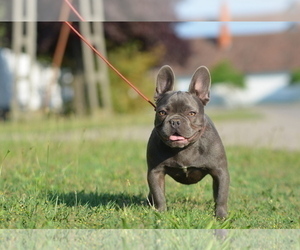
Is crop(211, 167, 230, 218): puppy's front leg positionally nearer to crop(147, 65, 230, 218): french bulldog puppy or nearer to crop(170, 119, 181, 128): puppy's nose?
crop(147, 65, 230, 218): french bulldog puppy

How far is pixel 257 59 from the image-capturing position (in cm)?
5541

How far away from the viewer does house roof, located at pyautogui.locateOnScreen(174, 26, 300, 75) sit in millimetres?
54094

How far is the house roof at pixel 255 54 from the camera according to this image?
54094 mm

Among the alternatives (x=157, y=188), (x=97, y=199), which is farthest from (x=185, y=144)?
(x=97, y=199)

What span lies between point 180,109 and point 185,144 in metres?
0.24

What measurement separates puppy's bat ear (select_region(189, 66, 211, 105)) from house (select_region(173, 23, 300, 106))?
48815 millimetres

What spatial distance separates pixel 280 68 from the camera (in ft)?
180

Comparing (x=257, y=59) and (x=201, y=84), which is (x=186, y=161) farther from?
(x=257, y=59)

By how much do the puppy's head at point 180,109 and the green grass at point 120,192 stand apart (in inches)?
19.8

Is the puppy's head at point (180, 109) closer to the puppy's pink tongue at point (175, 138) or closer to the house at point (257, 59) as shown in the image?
the puppy's pink tongue at point (175, 138)

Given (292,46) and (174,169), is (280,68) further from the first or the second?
(174,169)

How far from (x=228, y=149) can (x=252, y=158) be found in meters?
0.91

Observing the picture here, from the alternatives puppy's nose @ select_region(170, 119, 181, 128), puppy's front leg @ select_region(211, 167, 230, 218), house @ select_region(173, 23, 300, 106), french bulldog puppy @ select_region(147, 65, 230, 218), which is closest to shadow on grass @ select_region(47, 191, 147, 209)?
french bulldog puppy @ select_region(147, 65, 230, 218)

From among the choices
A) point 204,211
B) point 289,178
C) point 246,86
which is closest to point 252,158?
point 289,178
